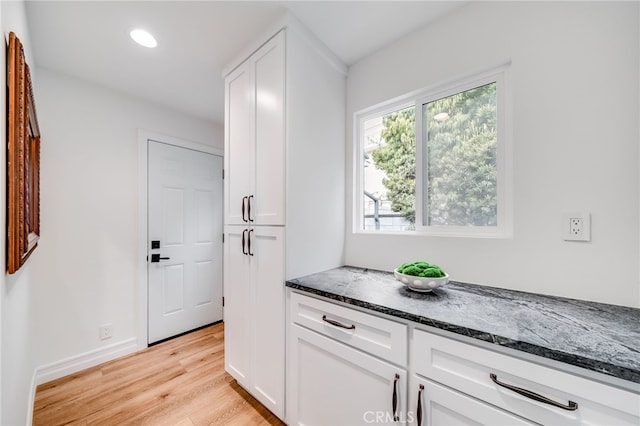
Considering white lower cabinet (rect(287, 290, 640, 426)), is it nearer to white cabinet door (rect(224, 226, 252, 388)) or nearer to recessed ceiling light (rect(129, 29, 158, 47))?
white cabinet door (rect(224, 226, 252, 388))

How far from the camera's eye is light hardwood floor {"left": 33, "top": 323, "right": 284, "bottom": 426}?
154 cm

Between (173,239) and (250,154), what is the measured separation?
1.53m

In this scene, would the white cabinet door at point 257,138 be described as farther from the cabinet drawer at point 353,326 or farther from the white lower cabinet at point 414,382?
the white lower cabinet at point 414,382

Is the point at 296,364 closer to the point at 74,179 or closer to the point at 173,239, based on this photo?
the point at 173,239

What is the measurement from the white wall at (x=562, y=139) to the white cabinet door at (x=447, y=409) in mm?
681

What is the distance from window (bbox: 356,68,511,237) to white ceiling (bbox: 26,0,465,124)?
1.51ft

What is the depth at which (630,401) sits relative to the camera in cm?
62

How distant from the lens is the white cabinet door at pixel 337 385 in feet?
3.34

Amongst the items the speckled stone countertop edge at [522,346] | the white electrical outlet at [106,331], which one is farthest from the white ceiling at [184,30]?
the white electrical outlet at [106,331]

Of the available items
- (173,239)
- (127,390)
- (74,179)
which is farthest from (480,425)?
(74,179)

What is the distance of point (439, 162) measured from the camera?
5.19 feet

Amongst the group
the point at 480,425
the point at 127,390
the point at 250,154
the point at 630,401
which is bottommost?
the point at 127,390

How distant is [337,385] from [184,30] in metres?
2.18

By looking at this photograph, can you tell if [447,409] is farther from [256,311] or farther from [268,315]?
[256,311]
